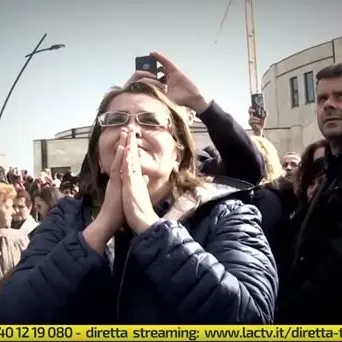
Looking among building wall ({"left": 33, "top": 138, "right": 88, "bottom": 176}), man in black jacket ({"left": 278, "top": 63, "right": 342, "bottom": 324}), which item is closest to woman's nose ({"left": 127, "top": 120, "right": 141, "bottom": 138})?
building wall ({"left": 33, "top": 138, "right": 88, "bottom": 176})

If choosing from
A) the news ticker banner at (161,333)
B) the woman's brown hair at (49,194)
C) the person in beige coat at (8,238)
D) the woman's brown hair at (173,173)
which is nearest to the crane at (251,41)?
the woman's brown hair at (173,173)

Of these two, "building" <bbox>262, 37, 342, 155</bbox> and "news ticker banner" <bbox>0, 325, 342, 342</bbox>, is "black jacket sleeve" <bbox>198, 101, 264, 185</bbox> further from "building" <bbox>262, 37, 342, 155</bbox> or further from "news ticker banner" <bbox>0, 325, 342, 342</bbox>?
"news ticker banner" <bbox>0, 325, 342, 342</bbox>

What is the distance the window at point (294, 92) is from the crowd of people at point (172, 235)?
1.04 ft

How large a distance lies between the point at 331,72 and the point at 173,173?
0.52m

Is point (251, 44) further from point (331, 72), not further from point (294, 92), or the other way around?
point (294, 92)

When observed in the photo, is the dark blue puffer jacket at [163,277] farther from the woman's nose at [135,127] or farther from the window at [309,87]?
the window at [309,87]

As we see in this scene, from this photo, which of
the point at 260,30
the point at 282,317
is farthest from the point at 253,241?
the point at 260,30

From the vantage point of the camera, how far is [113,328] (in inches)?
34.5

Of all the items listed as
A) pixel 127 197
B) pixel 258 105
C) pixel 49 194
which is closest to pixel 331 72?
pixel 258 105

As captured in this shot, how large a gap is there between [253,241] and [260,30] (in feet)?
1.69

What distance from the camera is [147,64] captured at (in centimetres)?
112

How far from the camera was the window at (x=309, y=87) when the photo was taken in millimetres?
1521

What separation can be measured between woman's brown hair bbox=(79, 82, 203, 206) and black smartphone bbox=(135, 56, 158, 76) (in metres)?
0.12

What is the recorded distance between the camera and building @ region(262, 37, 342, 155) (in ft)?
4.17
